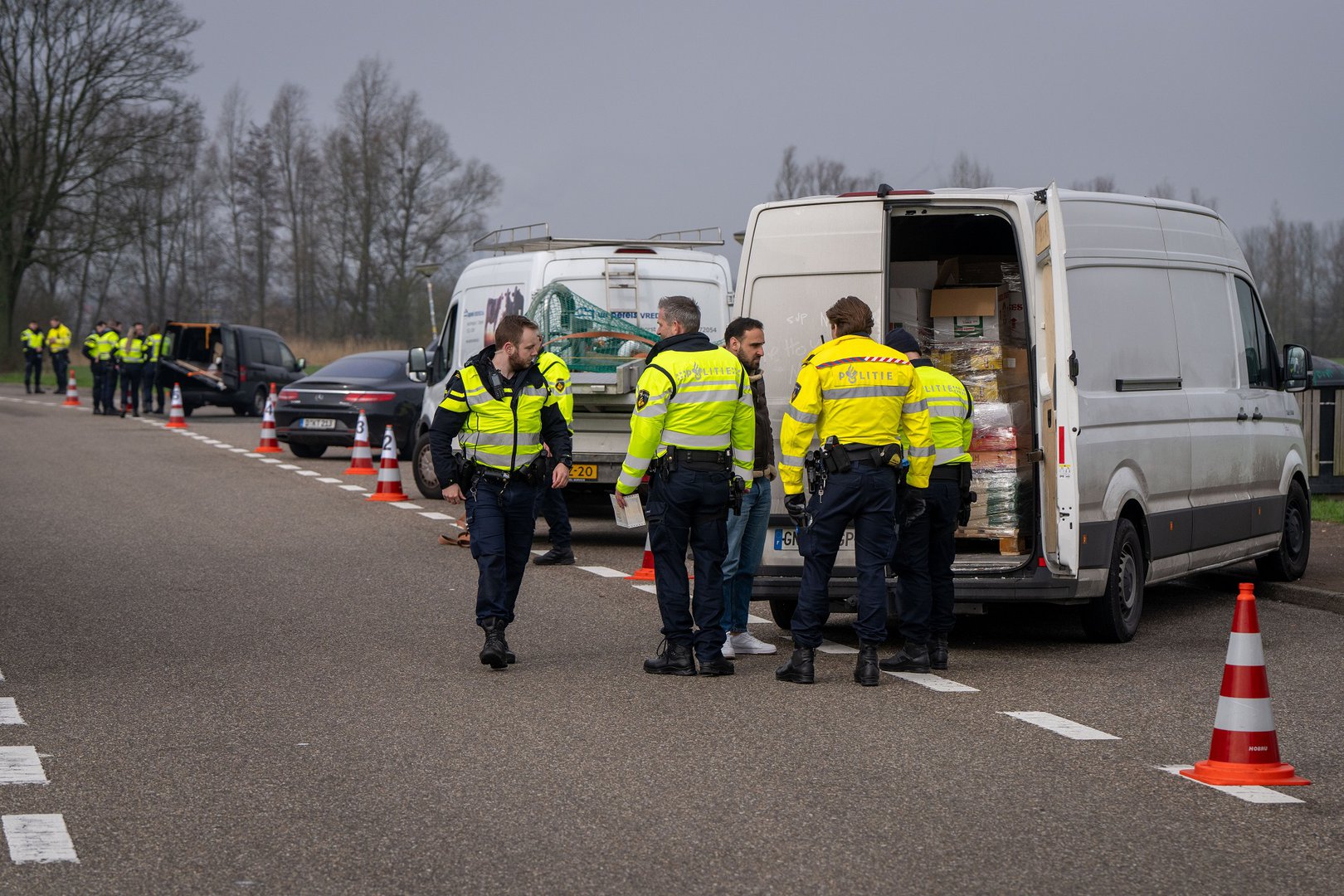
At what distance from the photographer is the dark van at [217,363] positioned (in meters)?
34.9

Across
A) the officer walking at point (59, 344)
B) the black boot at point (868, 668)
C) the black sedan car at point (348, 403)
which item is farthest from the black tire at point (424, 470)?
the officer walking at point (59, 344)

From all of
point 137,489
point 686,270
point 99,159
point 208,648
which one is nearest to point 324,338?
point 99,159

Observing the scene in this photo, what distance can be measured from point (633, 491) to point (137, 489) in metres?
11.7

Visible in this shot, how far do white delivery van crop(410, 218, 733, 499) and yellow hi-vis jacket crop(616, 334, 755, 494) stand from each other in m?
5.41

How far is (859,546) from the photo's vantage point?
8.49 m

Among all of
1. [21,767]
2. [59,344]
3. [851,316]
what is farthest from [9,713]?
[59,344]

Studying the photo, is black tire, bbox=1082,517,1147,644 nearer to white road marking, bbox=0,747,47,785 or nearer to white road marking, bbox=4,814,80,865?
white road marking, bbox=0,747,47,785

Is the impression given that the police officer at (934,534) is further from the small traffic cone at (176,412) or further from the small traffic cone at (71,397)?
the small traffic cone at (71,397)

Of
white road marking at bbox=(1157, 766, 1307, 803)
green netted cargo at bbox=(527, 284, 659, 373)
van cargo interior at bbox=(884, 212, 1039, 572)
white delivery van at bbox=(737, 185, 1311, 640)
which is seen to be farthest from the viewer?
green netted cargo at bbox=(527, 284, 659, 373)

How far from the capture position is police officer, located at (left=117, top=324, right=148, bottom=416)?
3438 centimetres

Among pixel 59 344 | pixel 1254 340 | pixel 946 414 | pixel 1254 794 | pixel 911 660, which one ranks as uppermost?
pixel 59 344

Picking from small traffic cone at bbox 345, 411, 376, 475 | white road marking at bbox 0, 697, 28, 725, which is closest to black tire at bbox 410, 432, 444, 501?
small traffic cone at bbox 345, 411, 376, 475

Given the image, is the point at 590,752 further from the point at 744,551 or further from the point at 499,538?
the point at 744,551

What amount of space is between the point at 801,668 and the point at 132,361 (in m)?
28.8
